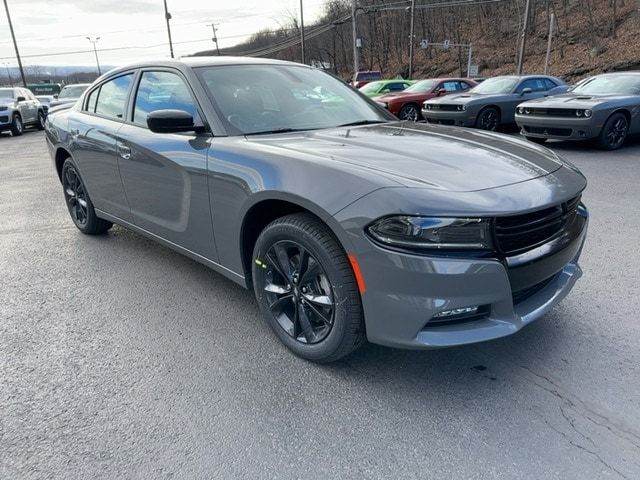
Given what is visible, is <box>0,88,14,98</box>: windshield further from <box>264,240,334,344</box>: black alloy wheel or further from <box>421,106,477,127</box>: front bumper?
<box>264,240,334,344</box>: black alloy wheel

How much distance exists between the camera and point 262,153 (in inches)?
102

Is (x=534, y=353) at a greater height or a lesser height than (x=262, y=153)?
lesser

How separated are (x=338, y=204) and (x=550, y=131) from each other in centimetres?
845

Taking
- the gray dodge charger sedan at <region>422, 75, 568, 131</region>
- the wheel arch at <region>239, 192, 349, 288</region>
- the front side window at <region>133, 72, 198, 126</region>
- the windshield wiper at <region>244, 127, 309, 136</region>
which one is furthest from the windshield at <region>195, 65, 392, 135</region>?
the gray dodge charger sedan at <region>422, 75, 568, 131</region>

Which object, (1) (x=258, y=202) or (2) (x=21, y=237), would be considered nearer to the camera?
(1) (x=258, y=202)

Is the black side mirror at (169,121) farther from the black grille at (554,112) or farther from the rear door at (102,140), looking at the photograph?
the black grille at (554,112)

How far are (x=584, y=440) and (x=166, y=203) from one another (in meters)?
2.74

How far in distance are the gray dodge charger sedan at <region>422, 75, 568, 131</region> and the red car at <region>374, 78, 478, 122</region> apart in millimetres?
2035

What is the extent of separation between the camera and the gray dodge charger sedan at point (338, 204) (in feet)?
6.70

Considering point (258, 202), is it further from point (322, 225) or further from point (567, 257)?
point (567, 257)

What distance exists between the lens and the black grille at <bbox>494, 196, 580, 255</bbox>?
209 centimetres

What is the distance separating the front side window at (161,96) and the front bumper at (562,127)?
782 centimetres

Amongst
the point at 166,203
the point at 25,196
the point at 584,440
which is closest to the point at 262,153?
the point at 166,203

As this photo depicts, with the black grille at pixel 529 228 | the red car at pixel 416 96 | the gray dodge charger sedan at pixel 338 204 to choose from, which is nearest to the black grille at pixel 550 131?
the red car at pixel 416 96
